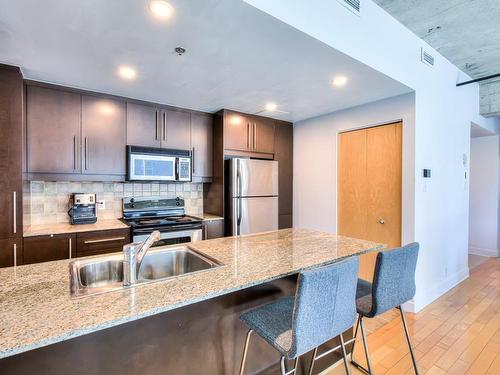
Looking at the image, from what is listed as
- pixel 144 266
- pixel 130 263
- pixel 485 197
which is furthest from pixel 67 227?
pixel 485 197

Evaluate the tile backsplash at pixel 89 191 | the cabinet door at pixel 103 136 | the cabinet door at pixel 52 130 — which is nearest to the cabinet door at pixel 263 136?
the tile backsplash at pixel 89 191

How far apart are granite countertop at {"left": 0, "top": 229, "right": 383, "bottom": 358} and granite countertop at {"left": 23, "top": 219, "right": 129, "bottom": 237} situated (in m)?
1.22

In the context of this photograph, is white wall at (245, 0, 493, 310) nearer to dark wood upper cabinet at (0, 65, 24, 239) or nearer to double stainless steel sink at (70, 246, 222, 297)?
double stainless steel sink at (70, 246, 222, 297)

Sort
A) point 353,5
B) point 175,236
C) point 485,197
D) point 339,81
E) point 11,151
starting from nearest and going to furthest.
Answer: point 353,5 → point 11,151 → point 339,81 → point 175,236 → point 485,197

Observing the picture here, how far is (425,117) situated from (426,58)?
62cm

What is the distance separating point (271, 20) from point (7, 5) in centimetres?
145

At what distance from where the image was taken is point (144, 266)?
5.44ft

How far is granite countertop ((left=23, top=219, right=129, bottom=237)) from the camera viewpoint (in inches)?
97.3

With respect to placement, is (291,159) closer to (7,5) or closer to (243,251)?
(243,251)

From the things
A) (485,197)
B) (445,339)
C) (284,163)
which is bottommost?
(445,339)

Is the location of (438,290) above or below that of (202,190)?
below

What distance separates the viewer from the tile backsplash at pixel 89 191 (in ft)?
9.38

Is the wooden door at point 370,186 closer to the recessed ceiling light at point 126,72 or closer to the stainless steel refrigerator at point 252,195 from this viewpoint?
the stainless steel refrigerator at point 252,195

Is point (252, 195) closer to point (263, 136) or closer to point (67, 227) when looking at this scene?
point (263, 136)
